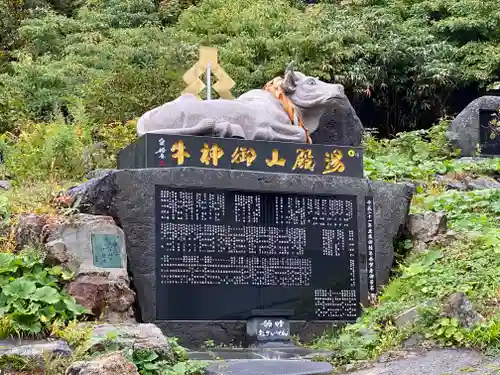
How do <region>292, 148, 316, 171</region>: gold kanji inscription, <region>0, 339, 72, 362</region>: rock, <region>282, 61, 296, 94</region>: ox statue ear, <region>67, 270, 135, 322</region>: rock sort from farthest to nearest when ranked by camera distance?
<region>282, 61, 296, 94</region>: ox statue ear, <region>292, 148, 316, 171</region>: gold kanji inscription, <region>67, 270, 135, 322</region>: rock, <region>0, 339, 72, 362</region>: rock

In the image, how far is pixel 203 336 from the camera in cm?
765

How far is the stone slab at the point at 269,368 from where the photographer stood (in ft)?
19.4

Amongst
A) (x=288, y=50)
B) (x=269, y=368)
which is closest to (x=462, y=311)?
(x=269, y=368)

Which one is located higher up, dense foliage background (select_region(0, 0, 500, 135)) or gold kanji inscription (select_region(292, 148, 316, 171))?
dense foliage background (select_region(0, 0, 500, 135))

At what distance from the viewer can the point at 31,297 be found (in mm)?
6387

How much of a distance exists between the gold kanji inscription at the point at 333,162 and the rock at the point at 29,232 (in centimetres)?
313

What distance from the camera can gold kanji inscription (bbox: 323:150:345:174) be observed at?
8711mm

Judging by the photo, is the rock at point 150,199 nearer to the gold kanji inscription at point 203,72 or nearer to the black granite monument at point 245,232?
the black granite monument at point 245,232

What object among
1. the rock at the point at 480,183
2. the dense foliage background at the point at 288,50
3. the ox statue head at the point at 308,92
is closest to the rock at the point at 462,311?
the ox statue head at the point at 308,92

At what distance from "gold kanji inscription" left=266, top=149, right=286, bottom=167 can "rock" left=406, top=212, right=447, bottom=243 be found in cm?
180

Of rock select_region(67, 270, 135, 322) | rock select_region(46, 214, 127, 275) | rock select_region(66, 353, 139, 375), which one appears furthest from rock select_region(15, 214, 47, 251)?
rock select_region(66, 353, 139, 375)

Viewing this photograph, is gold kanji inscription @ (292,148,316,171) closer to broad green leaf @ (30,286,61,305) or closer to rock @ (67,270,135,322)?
rock @ (67,270,135,322)

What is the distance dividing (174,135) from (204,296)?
1.66 meters

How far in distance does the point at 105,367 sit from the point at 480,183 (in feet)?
31.1
